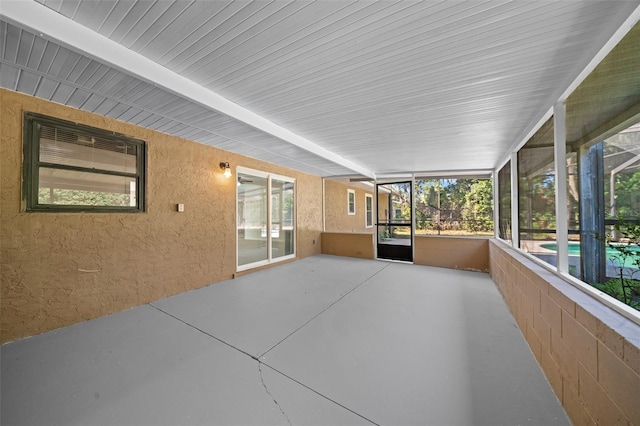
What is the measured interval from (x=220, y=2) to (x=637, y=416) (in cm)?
303

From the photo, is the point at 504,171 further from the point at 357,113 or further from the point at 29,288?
the point at 29,288

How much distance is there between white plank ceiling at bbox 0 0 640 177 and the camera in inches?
56.7

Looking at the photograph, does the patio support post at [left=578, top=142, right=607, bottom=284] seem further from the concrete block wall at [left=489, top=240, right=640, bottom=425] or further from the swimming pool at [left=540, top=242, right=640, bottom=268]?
the concrete block wall at [left=489, top=240, right=640, bottom=425]

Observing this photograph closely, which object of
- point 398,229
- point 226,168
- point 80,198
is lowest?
point 398,229

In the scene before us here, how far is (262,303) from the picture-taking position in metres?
3.39

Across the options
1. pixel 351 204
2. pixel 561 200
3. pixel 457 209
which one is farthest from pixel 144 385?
pixel 351 204

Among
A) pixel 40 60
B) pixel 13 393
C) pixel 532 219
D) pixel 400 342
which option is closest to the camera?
pixel 13 393

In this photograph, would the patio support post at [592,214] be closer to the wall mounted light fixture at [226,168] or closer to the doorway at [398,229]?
the doorway at [398,229]

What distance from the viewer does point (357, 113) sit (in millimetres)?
2908

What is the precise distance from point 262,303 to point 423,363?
228 centimetres

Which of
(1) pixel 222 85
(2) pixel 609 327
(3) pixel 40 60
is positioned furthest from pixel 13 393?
(2) pixel 609 327

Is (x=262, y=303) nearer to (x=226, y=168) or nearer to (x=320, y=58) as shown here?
(x=226, y=168)

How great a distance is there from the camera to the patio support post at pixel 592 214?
160 cm

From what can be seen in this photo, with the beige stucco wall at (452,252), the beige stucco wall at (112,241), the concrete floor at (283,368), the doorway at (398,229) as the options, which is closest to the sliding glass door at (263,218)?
the beige stucco wall at (112,241)
